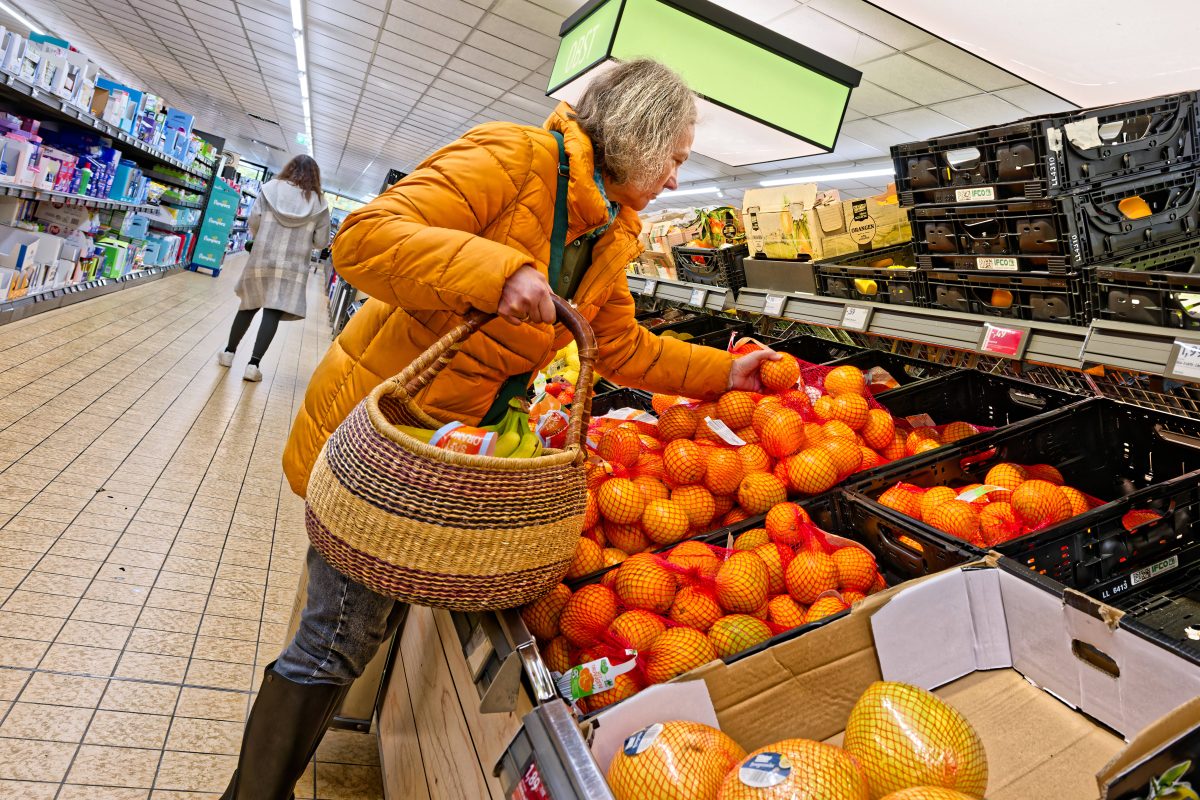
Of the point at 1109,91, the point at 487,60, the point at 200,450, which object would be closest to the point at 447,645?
the point at 200,450

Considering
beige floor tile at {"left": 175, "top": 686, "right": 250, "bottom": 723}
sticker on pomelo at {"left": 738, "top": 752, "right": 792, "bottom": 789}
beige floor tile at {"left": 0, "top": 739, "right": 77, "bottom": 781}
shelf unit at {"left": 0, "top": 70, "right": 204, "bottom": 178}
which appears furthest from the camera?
shelf unit at {"left": 0, "top": 70, "right": 204, "bottom": 178}

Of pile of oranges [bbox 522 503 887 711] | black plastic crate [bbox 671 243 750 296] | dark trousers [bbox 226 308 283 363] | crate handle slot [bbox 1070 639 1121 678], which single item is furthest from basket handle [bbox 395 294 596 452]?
dark trousers [bbox 226 308 283 363]

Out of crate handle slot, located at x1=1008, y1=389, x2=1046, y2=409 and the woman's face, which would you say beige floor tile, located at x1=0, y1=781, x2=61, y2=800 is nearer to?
the woman's face

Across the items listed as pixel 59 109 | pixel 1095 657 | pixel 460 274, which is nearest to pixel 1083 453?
pixel 1095 657

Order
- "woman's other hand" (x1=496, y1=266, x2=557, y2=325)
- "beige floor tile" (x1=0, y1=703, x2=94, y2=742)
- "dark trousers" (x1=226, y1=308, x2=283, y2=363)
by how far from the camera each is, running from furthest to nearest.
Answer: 1. "dark trousers" (x1=226, y1=308, x2=283, y2=363)
2. "beige floor tile" (x1=0, y1=703, x2=94, y2=742)
3. "woman's other hand" (x1=496, y1=266, x2=557, y2=325)

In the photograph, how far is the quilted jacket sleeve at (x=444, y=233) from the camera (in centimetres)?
126

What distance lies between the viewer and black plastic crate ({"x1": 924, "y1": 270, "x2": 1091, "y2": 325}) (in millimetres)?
1876

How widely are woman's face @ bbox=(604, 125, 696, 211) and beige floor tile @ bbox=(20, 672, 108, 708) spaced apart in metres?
1.99

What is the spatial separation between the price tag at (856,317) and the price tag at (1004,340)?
470 millimetres

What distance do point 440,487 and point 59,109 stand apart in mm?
6202

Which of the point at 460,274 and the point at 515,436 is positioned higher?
the point at 460,274

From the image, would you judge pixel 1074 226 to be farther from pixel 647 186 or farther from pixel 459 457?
pixel 459 457

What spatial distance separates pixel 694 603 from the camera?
1438 millimetres

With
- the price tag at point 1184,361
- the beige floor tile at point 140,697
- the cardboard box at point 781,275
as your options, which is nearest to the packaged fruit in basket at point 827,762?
the price tag at point 1184,361
